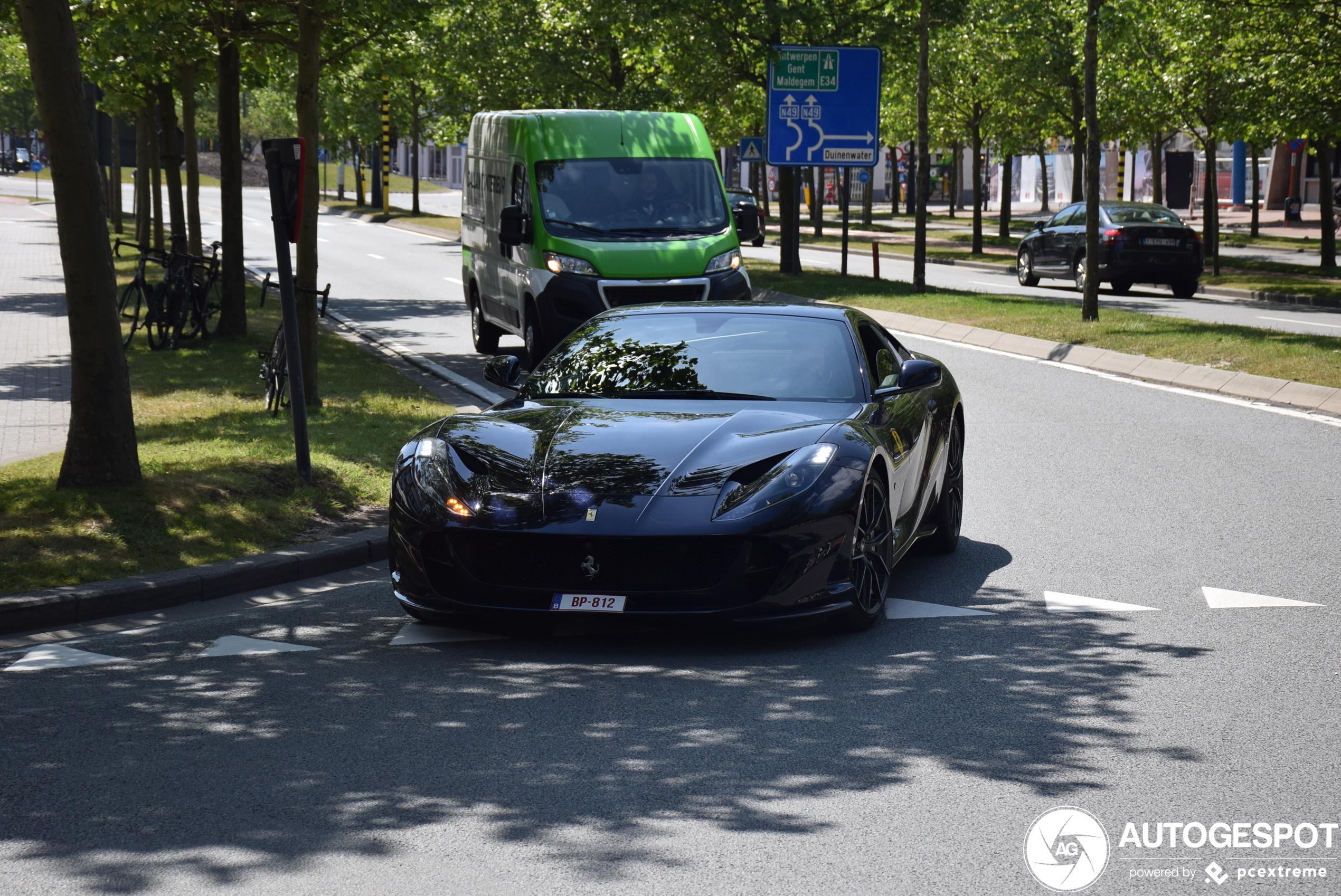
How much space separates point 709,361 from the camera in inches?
282

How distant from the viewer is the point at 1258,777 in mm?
4488

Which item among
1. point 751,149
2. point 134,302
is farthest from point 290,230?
point 751,149

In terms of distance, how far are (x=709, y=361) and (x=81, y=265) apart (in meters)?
3.65

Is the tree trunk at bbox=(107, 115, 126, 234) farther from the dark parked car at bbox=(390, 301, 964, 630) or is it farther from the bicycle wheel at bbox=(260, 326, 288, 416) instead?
the dark parked car at bbox=(390, 301, 964, 630)

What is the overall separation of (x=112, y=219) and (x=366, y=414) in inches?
1435

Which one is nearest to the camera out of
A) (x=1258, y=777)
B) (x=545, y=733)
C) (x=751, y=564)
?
(x=1258, y=777)

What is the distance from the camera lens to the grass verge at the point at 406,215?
5247 centimetres

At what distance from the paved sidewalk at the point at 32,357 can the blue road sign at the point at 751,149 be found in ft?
51.2

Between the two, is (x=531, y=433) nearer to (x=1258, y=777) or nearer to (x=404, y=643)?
(x=404, y=643)

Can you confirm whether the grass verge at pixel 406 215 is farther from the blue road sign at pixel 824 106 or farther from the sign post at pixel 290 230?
the sign post at pixel 290 230

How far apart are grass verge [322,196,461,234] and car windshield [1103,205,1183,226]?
2200 centimetres

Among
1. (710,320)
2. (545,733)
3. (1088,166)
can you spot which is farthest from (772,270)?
(545,733)

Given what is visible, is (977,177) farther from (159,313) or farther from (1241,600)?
(1241,600)

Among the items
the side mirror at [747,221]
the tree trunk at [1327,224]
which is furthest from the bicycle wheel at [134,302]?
the tree trunk at [1327,224]
